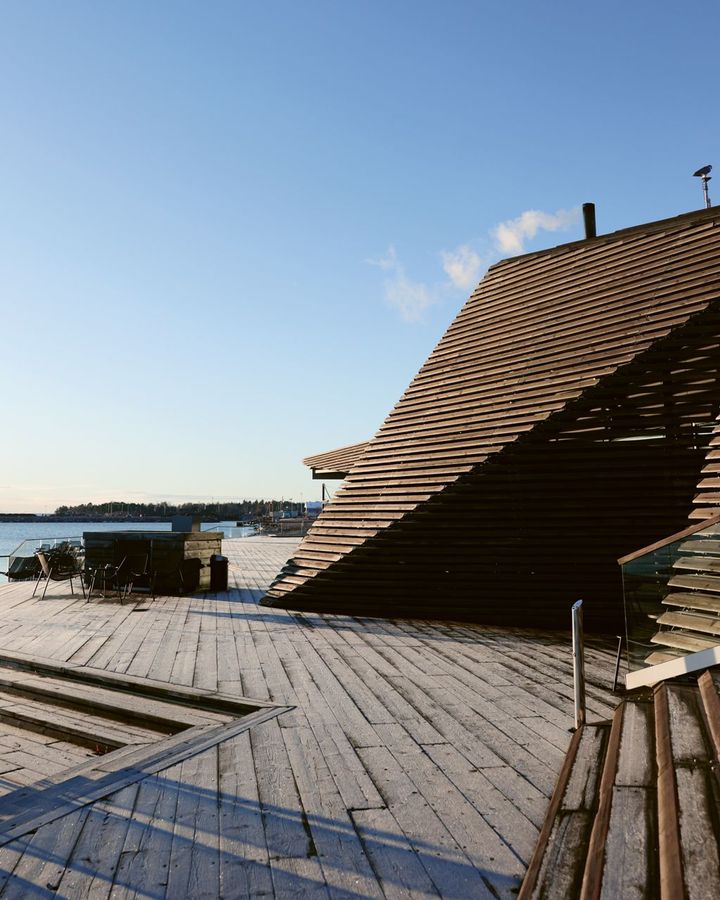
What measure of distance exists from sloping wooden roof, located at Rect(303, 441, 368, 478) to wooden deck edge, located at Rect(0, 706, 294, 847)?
1108 centimetres

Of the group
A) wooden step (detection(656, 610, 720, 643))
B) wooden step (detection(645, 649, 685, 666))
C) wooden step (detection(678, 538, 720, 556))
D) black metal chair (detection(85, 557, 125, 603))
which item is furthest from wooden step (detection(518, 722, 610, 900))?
black metal chair (detection(85, 557, 125, 603))

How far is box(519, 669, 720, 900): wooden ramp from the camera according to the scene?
230 centimetres

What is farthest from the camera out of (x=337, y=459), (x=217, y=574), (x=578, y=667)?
(x=337, y=459)

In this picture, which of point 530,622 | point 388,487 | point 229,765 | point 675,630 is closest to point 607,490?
point 530,622

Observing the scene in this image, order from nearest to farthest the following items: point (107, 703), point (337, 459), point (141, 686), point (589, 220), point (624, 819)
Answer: point (624, 819) → point (107, 703) → point (141, 686) → point (589, 220) → point (337, 459)

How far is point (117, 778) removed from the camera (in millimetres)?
3514

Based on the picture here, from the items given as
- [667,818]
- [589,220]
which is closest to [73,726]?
[667,818]

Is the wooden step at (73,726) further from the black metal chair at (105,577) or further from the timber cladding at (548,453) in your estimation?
the black metal chair at (105,577)

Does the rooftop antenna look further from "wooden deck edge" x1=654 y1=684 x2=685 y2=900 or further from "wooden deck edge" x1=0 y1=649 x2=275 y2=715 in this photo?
"wooden deck edge" x1=0 y1=649 x2=275 y2=715

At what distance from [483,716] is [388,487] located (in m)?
5.40

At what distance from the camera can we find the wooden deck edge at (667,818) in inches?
86.7

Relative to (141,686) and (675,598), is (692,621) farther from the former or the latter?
(141,686)

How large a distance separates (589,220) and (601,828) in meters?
9.94

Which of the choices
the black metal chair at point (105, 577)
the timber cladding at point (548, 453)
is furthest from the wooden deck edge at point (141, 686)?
the black metal chair at point (105, 577)
